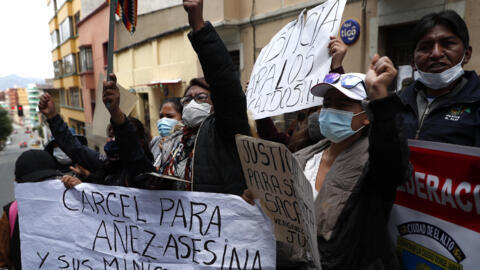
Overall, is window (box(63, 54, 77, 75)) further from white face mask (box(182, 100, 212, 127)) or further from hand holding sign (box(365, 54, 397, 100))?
hand holding sign (box(365, 54, 397, 100))

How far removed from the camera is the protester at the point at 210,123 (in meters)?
1.41

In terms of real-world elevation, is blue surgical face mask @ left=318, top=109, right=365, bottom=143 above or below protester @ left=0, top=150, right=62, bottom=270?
above

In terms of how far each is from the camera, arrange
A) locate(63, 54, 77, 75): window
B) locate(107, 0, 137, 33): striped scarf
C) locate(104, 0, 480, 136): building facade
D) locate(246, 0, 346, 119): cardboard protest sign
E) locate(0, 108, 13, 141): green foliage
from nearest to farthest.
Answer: locate(246, 0, 346, 119): cardboard protest sign
locate(107, 0, 137, 33): striped scarf
locate(104, 0, 480, 136): building facade
locate(63, 54, 77, 75): window
locate(0, 108, 13, 141): green foliage

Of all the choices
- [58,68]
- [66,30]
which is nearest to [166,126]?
[66,30]

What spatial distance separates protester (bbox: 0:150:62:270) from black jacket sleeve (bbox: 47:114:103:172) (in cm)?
24

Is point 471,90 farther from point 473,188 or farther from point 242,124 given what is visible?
point 242,124

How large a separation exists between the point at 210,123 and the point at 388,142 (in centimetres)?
89

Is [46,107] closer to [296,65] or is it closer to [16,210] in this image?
[16,210]

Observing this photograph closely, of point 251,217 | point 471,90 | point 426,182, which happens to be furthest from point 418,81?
point 251,217

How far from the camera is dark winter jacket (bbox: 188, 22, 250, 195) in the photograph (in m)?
1.41

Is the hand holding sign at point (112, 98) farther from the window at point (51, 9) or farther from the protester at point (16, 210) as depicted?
the window at point (51, 9)

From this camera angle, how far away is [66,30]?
25.8 metres

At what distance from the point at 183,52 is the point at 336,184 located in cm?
1069

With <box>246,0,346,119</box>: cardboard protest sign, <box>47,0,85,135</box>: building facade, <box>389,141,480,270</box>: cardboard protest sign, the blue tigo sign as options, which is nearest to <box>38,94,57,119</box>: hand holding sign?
<box>246,0,346,119</box>: cardboard protest sign
